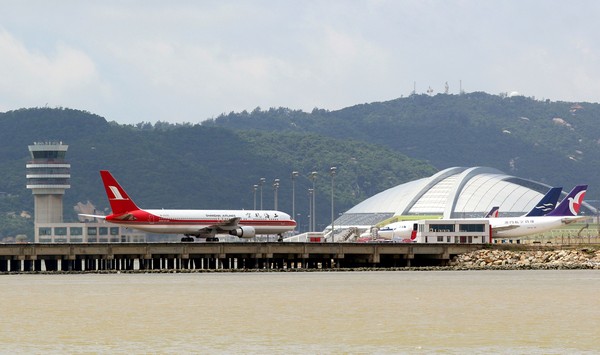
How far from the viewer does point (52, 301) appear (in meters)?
86.4

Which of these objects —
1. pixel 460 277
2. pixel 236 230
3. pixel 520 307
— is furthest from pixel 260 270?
pixel 520 307

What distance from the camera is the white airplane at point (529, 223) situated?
172250 mm

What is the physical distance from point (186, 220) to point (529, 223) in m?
53.8

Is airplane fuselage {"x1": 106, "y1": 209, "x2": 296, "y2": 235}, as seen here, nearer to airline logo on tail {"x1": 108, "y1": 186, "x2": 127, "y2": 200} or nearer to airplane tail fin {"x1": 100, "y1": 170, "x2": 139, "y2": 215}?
airplane tail fin {"x1": 100, "y1": 170, "x2": 139, "y2": 215}

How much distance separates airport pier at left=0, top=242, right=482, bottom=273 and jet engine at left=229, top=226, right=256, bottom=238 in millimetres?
3093

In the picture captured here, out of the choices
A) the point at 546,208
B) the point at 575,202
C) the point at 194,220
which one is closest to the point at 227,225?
the point at 194,220

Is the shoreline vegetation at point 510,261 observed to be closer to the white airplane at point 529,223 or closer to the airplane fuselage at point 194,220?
the airplane fuselage at point 194,220

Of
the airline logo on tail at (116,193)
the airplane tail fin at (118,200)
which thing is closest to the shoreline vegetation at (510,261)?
the airplane tail fin at (118,200)

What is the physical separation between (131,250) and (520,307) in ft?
203

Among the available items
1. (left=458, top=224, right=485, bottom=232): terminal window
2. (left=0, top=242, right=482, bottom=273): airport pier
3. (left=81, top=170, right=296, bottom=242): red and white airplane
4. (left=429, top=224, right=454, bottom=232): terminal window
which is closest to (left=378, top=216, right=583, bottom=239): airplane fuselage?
(left=458, top=224, right=485, bottom=232): terminal window

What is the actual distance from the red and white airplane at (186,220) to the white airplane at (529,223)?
3215 centimetres

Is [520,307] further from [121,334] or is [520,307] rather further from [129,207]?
[129,207]

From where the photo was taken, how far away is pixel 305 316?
72812 millimetres

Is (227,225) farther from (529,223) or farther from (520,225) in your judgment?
(529,223)
